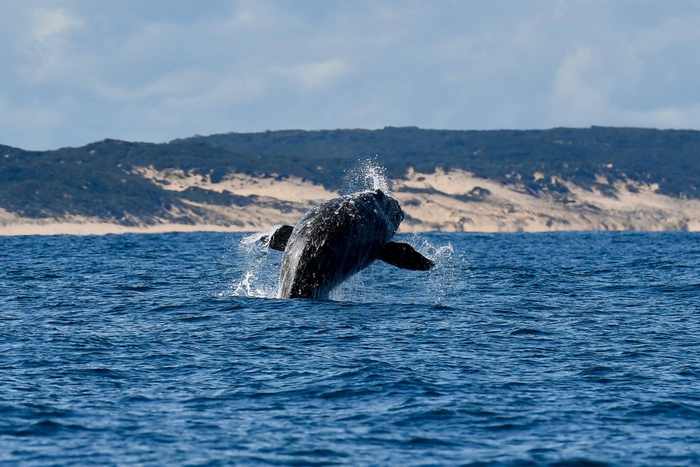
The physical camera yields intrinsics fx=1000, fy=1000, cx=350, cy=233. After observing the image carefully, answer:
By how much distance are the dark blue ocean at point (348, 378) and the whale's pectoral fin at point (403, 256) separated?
1.24m

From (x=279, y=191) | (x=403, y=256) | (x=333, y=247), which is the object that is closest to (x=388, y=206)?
(x=403, y=256)

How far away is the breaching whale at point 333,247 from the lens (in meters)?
24.6

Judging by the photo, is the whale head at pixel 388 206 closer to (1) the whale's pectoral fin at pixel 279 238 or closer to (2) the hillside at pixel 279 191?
(1) the whale's pectoral fin at pixel 279 238

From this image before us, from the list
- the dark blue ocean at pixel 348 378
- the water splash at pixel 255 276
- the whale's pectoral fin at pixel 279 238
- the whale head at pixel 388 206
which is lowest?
the dark blue ocean at pixel 348 378

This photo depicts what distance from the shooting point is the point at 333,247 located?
24.5 m

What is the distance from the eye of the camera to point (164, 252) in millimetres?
57469

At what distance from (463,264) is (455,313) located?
22252 millimetres

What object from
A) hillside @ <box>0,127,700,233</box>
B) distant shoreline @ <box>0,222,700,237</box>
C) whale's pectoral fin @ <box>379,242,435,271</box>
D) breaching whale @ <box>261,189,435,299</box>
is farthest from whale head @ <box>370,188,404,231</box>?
hillside @ <box>0,127,700,233</box>

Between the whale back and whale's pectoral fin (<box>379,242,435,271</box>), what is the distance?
28 cm

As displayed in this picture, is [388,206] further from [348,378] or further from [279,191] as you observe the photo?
[279,191]

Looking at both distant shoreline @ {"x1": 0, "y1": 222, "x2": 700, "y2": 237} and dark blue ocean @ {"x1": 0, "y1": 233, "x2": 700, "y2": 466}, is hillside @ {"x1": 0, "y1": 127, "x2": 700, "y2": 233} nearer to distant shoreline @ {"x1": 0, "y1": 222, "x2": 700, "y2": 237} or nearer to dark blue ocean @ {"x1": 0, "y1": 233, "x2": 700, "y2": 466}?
distant shoreline @ {"x1": 0, "y1": 222, "x2": 700, "y2": 237}

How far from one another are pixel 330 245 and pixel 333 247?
9cm

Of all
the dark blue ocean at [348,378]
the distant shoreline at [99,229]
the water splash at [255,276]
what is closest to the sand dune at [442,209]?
the distant shoreline at [99,229]

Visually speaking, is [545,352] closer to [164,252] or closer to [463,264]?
[463,264]
